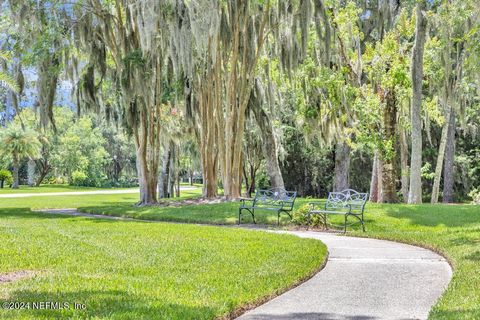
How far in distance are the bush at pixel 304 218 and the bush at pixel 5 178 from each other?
4225cm

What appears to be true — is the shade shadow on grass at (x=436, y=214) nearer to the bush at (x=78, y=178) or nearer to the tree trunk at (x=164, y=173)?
the tree trunk at (x=164, y=173)

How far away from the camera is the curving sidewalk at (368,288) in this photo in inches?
205

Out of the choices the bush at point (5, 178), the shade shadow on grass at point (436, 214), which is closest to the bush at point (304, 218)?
the shade shadow on grass at point (436, 214)

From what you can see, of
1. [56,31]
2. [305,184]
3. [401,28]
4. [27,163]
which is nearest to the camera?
[56,31]

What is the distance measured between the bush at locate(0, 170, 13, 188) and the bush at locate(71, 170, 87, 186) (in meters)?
5.66

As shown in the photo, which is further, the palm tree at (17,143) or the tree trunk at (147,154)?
the palm tree at (17,143)

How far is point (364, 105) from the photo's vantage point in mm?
18734

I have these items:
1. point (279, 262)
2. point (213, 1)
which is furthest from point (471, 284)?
point (213, 1)

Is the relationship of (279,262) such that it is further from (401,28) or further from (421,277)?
(401,28)

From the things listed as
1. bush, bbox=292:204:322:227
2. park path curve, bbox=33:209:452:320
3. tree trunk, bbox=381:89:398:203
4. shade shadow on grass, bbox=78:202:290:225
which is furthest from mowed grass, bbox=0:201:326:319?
tree trunk, bbox=381:89:398:203

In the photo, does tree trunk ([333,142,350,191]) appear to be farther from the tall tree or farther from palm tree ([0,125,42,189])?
palm tree ([0,125,42,189])

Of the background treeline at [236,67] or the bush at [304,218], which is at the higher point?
the background treeline at [236,67]

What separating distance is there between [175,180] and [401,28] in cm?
2131

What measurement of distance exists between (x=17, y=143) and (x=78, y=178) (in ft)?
31.8
